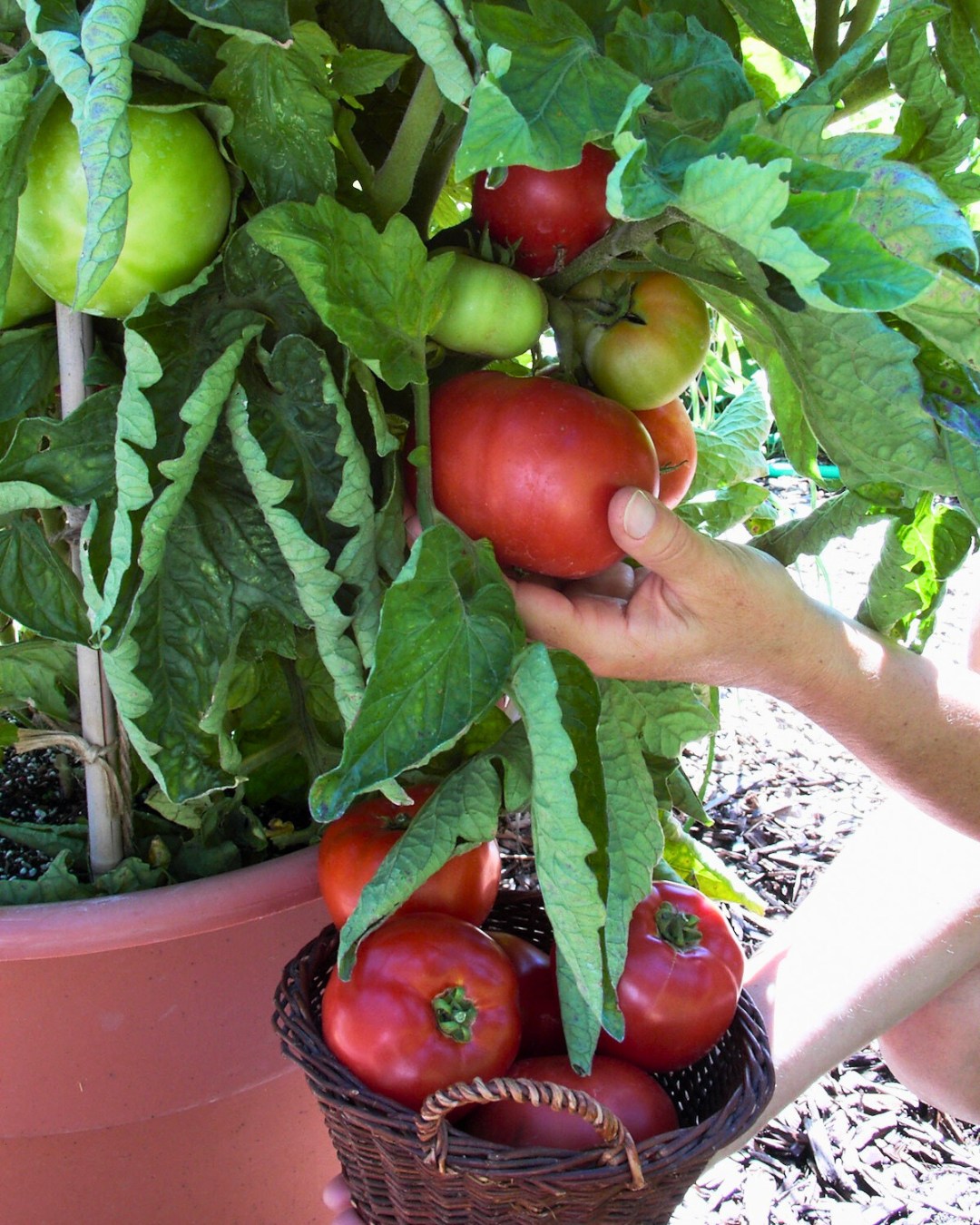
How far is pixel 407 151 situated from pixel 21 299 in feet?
0.70

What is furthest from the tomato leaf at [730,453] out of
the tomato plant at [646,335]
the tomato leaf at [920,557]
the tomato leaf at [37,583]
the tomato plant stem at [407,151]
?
the tomato leaf at [37,583]

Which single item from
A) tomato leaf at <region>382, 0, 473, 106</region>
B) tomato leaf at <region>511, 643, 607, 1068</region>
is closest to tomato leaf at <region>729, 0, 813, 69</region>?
tomato leaf at <region>382, 0, 473, 106</region>

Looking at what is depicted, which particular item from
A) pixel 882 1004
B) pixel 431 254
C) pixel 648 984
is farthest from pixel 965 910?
pixel 431 254

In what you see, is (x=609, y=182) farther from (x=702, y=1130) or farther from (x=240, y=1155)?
(x=240, y=1155)

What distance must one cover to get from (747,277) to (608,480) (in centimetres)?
13

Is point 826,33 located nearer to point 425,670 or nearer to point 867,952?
point 425,670

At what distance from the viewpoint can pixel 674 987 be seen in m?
0.80

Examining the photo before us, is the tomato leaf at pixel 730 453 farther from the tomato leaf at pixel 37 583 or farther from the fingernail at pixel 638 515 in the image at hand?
the tomato leaf at pixel 37 583

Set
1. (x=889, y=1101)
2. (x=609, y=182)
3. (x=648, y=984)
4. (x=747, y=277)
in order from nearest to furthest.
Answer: (x=609, y=182) < (x=747, y=277) < (x=648, y=984) < (x=889, y=1101)

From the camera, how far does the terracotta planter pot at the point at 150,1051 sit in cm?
73

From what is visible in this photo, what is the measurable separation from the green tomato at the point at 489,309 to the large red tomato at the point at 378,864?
0.31m

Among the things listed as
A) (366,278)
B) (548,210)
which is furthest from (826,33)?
(366,278)

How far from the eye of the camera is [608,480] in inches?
23.1

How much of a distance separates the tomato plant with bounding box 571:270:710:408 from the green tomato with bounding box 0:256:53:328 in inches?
11.4
